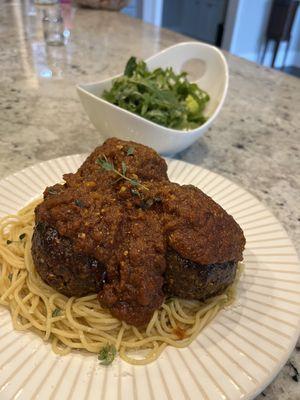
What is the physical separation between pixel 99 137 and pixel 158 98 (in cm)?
65

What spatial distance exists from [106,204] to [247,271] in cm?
75

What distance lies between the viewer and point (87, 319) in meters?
1.73

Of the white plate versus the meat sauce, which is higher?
the meat sauce

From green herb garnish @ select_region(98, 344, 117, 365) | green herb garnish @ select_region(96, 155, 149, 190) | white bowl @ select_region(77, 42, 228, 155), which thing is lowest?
green herb garnish @ select_region(98, 344, 117, 365)

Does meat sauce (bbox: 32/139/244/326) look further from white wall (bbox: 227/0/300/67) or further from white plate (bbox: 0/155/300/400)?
white wall (bbox: 227/0/300/67)

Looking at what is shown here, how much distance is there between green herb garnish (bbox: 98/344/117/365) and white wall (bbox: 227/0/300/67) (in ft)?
37.5

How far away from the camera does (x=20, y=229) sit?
2096 millimetres

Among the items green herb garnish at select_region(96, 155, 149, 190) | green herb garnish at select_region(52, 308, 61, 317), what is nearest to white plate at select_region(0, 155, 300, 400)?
green herb garnish at select_region(52, 308, 61, 317)

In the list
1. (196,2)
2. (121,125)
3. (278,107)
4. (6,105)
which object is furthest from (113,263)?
(196,2)

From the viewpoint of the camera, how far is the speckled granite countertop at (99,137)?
2.89m

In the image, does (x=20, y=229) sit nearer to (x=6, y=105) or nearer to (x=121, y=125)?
(x=121, y=125)

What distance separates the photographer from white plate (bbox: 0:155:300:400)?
132 centimetres

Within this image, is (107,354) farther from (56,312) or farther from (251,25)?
(251,25)

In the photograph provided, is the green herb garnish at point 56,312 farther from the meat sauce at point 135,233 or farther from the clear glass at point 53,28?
the clear glass at point 53,28
